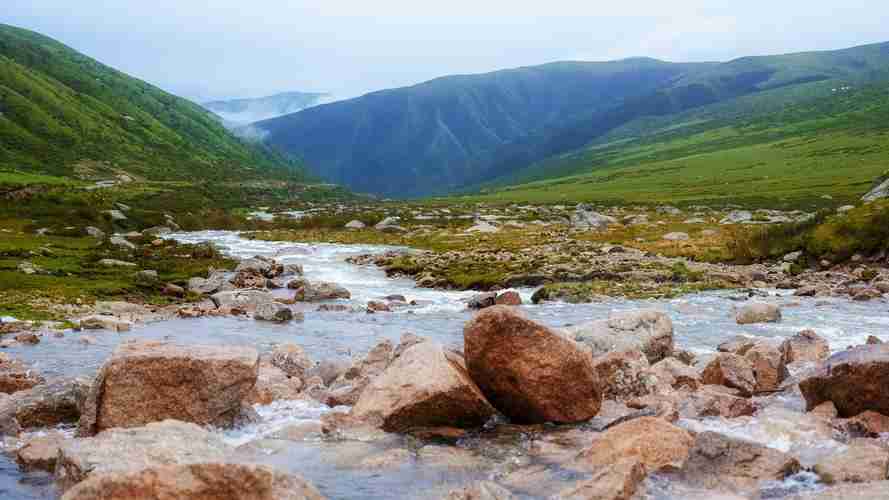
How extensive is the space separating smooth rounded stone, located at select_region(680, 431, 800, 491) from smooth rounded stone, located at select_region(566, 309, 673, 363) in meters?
9.38

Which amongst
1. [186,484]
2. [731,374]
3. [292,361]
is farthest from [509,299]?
[186,484]

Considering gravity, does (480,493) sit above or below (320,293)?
above

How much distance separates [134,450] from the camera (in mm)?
12430

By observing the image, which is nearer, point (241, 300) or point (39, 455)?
point (39, 455)

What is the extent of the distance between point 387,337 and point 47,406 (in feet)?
56.6

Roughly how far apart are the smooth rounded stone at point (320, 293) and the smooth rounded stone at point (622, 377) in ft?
101

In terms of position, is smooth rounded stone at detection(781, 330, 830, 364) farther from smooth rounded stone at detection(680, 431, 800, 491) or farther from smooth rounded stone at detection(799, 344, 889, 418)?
smooth rounded stone at detection(680, 431, 800, 491)

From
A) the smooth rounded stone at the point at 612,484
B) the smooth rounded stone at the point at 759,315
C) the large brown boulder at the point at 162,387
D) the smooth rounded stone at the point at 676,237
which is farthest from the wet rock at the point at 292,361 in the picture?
the smooth rounded stone at the point at 676,237

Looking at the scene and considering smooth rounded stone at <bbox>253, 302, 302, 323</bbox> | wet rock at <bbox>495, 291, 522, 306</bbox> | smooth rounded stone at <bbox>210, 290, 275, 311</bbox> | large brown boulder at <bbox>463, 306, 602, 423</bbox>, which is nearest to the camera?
large brown boulder at <bbox>463, 306, 602, 423</bbox>

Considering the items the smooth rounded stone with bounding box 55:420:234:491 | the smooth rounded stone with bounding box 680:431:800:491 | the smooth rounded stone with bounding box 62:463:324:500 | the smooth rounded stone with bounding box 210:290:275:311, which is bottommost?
the smooth rounded stone with bounding box 210:290:275:311

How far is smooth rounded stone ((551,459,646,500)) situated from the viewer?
40.8 ft

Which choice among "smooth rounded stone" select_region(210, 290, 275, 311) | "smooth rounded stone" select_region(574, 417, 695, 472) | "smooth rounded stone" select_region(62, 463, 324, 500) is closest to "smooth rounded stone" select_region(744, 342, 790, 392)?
"smooth rounded stone" select_region(574, 417, 695, 472)

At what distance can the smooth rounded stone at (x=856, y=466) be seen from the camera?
13.3 m

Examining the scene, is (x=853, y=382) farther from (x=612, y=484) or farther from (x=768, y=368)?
(x=612, y=484)
